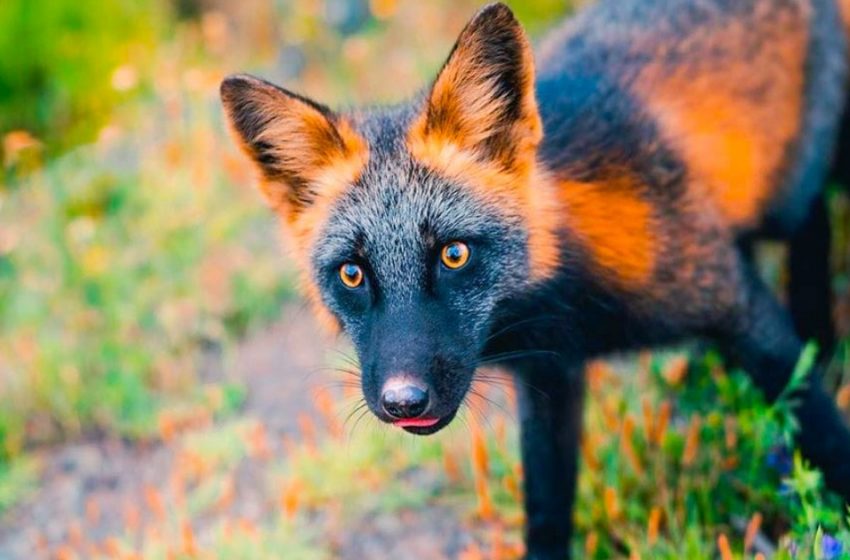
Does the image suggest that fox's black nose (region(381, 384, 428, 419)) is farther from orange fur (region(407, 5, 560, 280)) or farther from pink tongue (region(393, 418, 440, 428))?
orange fur (region(407, 5, 560, 280))

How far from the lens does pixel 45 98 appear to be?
365 inches

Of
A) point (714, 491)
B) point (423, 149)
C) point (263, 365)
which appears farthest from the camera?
point (263, 365)

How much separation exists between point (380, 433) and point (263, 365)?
1.41 metres

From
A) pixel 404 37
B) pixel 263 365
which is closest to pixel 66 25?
pixel 404 37

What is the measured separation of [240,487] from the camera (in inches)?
194

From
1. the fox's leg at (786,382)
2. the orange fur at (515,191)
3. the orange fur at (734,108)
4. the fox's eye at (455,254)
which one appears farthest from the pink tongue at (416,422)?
the orange fur at (734,108)

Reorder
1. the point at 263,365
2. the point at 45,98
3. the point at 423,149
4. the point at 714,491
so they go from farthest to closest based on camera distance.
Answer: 1. the point at 45,98
2. the point at 263,365
3. the point at 714,491
4. the point at 423,149

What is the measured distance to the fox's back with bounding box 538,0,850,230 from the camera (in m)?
3.70

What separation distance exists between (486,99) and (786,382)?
158 centimetres

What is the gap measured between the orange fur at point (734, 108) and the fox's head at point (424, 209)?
0.92 metres

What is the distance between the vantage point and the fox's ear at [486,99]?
9.90 feet

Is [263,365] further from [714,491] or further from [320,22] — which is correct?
[320,22]

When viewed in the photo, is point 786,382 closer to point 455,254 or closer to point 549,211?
point 549,211

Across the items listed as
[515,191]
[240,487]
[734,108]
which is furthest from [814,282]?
[240,487]
